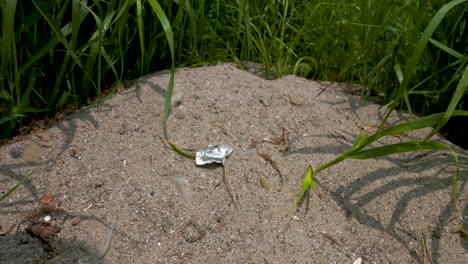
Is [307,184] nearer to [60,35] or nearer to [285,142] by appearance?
[285,142]

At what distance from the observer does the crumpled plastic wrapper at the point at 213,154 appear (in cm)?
160

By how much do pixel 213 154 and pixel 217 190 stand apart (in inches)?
5.4

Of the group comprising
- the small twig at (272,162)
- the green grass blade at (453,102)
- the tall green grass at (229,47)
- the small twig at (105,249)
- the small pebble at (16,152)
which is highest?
the green grass blade at (453,102)

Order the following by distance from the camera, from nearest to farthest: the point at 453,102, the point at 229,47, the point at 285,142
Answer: the point at 453,102, the point at 285,142, the point at 229,47

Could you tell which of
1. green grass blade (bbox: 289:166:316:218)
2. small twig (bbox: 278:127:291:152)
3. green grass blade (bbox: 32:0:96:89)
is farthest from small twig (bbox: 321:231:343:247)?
green grass blade (bbox: 32:0:96:89)

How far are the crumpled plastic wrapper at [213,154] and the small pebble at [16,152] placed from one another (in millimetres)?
640

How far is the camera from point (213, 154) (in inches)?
63.6

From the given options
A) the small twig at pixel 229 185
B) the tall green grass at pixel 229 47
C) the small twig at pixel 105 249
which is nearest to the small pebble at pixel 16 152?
the tall green grass at pixel 229 47

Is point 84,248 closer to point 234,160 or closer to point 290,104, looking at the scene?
point 234,160

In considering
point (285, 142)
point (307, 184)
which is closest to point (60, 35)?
point (285, 142)

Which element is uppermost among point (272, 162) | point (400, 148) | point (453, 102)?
point (453, 102)

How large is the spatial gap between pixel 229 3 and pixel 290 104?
918 millimetres

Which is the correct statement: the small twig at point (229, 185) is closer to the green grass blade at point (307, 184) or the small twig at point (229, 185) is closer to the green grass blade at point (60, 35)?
the green grass blade at point (307, 184)

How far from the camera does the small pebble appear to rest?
1.65m
